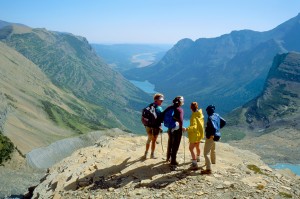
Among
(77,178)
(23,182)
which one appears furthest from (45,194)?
(23,182)

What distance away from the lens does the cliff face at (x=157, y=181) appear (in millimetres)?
21031

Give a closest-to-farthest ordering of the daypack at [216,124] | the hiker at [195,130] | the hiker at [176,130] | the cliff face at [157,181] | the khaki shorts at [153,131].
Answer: the cliff face at [157,181] < the daypack at [216,124] < the hiker at [195,130] < the hiker at [176,130] < the khaki shorts at [153,131]

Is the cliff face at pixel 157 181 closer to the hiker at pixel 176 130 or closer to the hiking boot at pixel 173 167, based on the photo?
the hiking boot at pixel 173 167

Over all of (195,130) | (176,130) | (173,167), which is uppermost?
(195,130)

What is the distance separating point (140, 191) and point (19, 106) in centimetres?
16872

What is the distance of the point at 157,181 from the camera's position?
22.5 meters

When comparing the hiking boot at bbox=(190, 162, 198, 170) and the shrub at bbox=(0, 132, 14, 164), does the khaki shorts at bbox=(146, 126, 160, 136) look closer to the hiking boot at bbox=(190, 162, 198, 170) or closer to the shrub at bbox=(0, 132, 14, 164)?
the hiking boot at bbox=(190, 162, 198, 170)

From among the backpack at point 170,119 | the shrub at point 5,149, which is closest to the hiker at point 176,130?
the backpack at point 170,119

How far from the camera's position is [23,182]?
270 ft

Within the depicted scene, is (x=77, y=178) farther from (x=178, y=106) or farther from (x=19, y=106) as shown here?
(x=19, y=106)

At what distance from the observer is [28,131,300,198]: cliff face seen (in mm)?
21031

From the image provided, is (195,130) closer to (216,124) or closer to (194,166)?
(216,124)

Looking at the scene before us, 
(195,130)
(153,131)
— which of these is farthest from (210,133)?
(153,131)

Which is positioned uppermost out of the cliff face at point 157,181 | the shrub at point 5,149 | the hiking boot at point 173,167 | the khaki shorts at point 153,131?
the khaki shorts at point 153,131
